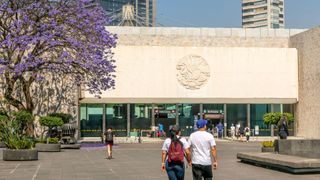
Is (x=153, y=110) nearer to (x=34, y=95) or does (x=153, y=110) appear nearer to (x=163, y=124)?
(x=163, y=124)

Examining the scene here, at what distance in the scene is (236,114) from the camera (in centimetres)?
5262

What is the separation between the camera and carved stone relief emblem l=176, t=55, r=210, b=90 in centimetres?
5084

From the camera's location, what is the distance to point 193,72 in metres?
50.8

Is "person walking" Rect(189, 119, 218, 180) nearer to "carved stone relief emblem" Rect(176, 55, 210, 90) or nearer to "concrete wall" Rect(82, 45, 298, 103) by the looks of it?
"concrete wall" Rect(82, 45, 298, 103)

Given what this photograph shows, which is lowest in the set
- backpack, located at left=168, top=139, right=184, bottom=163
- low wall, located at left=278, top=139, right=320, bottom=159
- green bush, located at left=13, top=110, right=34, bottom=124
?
low wall, located at left=278, top=139, right=320, bottom=159

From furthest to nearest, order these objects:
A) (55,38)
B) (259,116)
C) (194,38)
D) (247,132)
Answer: (194,38), (259,116), (247,132), (55,38)

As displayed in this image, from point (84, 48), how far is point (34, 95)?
983cm

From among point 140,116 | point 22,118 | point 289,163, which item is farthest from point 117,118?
point 289,163

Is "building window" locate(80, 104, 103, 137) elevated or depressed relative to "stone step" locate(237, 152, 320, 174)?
elevated

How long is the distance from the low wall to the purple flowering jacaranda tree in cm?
1569

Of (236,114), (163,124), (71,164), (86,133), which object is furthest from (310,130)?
(71,164)

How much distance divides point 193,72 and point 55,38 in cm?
1949

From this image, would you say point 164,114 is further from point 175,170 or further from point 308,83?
point 175,170

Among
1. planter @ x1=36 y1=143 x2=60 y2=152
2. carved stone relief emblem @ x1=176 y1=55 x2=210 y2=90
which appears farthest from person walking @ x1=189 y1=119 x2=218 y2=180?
carved stone relief emblem @ x1=176 y1=55 x2=210 y2=90
